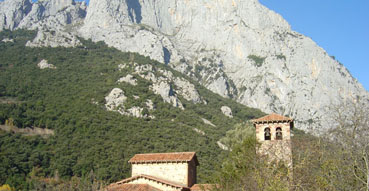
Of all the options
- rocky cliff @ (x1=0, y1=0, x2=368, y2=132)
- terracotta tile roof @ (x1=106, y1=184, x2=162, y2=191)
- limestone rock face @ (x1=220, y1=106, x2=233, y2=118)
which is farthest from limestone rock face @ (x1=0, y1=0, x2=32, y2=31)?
terracotta tile roof @ (x1=106, y1=184, x2=162, y2=191)

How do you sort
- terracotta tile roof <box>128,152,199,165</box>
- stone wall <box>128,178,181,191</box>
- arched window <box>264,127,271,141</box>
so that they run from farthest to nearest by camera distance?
terracotta tile roof <box>128,152,199,165</box> → arched window <box>264,127,271,141</box> → stone wall <box>128,178,181,191</box>

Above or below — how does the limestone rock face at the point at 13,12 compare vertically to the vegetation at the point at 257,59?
above

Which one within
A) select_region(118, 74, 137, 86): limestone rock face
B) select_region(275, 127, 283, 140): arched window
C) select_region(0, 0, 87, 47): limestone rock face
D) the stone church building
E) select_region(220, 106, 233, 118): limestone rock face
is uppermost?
select_region(0, 0, 87, 47): limestone rock face

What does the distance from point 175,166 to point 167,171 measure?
2.68 feet

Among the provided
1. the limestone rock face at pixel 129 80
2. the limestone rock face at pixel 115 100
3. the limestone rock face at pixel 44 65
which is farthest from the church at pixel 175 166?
the limestone rock face at pixel 44 65

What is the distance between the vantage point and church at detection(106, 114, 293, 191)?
2964 centimetres

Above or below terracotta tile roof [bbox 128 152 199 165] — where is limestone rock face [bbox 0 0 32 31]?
above

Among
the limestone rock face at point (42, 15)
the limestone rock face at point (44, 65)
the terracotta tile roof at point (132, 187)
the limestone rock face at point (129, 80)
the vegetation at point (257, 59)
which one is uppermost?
the limestone rock face at point (42, 15)

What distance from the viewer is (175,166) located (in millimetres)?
32844

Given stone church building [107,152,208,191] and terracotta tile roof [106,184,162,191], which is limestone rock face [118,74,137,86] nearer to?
stone church building [107,152,208,191]

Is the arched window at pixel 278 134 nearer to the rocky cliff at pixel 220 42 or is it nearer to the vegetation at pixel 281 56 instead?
the rocky cliff at pixel 220 42

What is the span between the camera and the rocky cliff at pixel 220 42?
414 feet

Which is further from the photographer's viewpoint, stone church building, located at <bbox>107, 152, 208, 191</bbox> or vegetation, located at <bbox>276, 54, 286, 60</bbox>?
vegetation, located at <bbox>276, 54, 286, 60</bbox>

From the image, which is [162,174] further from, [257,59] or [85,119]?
[257,59]
